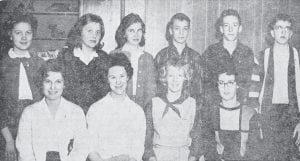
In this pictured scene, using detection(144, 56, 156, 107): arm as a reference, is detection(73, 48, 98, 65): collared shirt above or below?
above

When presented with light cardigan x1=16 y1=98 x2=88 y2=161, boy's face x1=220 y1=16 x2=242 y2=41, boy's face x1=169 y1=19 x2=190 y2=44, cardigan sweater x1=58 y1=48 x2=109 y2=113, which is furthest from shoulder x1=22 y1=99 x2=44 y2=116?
boy's face x1=220 y1=16 x2=242 y2=41

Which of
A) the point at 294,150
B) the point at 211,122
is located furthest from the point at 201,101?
the point at 294,150

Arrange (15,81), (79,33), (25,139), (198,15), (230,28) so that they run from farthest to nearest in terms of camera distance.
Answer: (198,15), (230,28), (79,33), (15,81), (25,139)

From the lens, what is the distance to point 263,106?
172 cm

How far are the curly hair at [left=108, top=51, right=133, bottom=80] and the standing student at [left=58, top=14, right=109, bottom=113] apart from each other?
3 cm

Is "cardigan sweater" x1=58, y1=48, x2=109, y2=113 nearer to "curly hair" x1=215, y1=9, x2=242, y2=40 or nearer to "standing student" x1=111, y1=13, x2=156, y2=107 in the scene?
"standing student" x1=111, y1=13, x2=156, y2=107

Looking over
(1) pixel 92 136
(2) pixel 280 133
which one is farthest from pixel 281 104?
(1) pixel 92 136

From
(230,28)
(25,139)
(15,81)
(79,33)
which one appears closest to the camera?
(25,139)

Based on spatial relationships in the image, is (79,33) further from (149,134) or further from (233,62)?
(233,62)

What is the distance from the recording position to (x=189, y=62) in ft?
5.48

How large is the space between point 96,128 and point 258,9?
110 centimetres

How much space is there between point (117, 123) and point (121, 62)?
257mm

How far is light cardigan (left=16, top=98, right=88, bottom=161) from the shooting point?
1.41 m

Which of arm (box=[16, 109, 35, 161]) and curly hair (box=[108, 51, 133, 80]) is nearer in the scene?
arm (box=[16, 109, 35, 161])
